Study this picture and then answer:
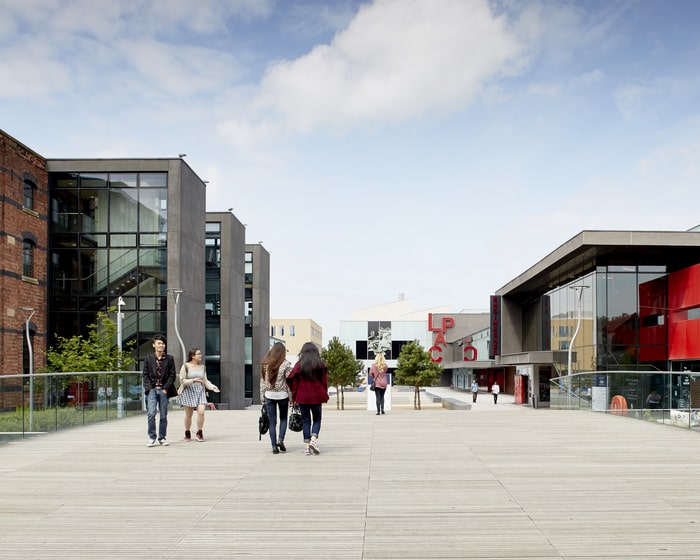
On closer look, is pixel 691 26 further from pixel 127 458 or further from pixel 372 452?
pixel 127 458

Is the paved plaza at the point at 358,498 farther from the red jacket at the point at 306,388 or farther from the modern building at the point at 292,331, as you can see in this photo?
the modern building at the point at 292,331

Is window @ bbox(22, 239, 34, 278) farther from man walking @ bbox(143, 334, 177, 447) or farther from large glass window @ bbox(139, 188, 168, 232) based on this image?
man walking @ bbox(143, 334, 177, 447)

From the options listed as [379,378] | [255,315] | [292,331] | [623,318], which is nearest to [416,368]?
[255,315]

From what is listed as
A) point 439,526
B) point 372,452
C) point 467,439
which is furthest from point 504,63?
point 439,526

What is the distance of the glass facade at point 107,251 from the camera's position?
35.0 metres

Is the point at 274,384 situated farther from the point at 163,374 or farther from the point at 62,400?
the point at 62,400

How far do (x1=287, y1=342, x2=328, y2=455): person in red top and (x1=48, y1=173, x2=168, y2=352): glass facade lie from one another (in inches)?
985

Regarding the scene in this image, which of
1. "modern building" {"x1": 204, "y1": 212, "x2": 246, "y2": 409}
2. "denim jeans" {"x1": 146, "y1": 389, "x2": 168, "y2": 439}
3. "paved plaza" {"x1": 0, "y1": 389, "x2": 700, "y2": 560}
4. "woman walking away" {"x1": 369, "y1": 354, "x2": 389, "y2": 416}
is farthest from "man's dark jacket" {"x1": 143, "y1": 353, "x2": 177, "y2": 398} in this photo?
"modern building" {"x1": 204, "y1": 212, "x2": 246, "y2": 409}

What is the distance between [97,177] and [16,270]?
230 inches

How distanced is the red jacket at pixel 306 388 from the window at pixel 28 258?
26.2 m

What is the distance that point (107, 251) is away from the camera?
1388 inches

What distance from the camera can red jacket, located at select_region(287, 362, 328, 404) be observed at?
1066cm

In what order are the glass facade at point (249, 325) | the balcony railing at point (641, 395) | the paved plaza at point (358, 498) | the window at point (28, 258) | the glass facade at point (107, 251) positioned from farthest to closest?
1. the glass facade at point (249, 325)
2. the glass facade at point (107, 251)
3. the window at point (28, 258)
4. the balcony railing at point (641, 395)
5. the paved plaza at point (358, 498)

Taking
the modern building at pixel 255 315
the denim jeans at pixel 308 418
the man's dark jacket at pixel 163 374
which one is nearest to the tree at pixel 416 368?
the modern building at pixel 255 315
